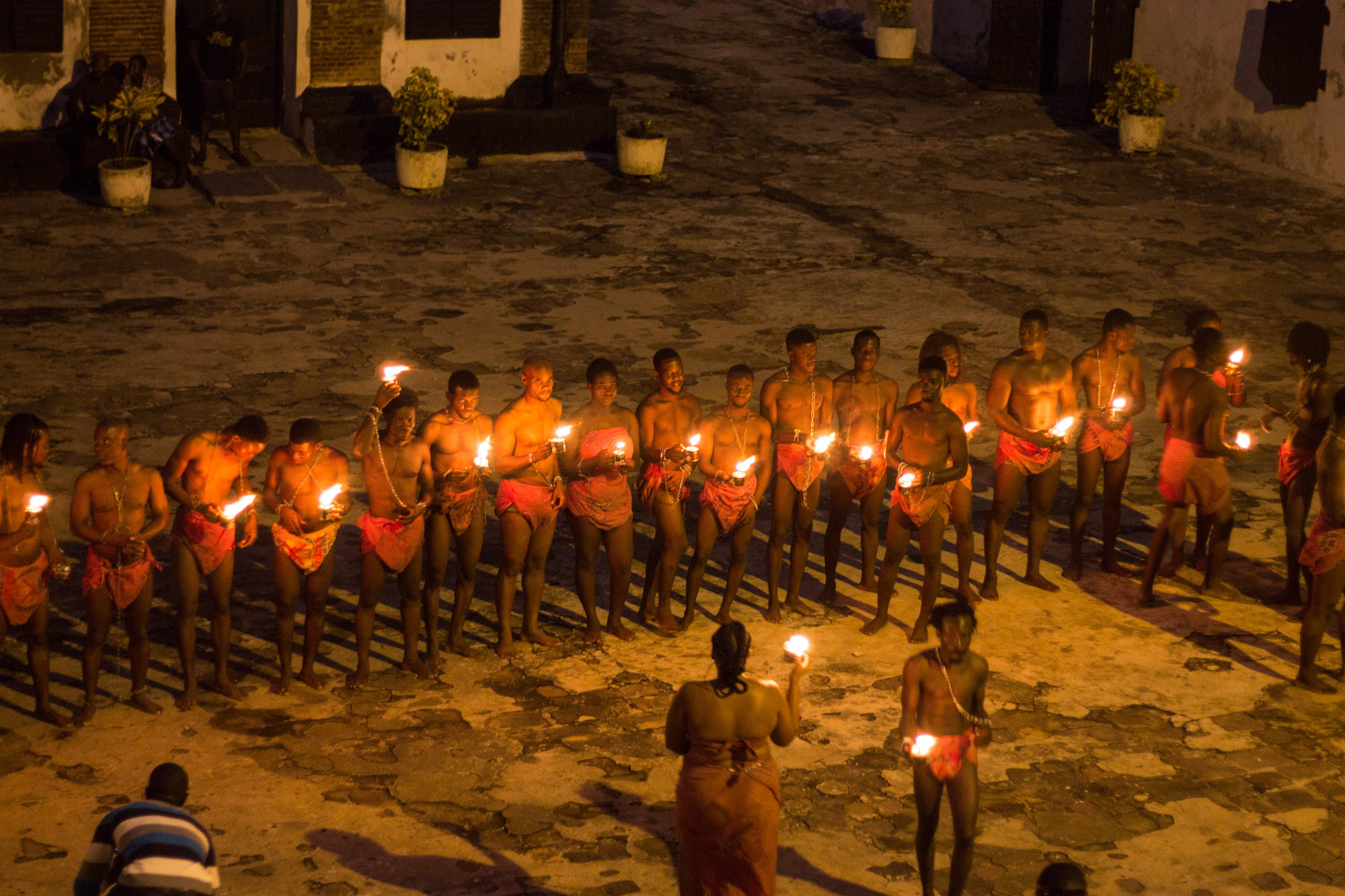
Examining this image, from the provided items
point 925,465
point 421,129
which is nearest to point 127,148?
point 421,129

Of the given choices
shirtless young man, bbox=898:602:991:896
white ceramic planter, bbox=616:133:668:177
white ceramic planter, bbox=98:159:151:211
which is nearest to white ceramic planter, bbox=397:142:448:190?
white ceramic planter, bbox=616:133:668:177

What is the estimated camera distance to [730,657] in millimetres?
6457

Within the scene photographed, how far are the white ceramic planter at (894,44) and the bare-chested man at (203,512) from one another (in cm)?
1981

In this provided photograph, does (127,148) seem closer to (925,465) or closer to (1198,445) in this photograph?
(925,465)

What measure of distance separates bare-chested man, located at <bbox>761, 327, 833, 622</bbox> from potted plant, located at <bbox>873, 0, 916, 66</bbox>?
58.4 ft

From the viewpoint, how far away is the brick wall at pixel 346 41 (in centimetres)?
2053

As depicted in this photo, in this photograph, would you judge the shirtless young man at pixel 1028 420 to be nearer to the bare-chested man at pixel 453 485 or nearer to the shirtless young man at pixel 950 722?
the bare-chested man at pixel 453 485

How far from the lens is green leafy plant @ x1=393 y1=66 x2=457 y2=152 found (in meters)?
19.4

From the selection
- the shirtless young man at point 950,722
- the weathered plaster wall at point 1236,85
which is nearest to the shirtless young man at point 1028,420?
the shirtless young man at point 950,722

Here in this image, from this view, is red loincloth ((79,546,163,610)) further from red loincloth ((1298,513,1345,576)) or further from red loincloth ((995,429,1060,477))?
red loincloth ((1298,513,1345,576))

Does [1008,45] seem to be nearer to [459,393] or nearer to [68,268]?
[68,268]

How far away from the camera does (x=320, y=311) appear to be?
51.2ft

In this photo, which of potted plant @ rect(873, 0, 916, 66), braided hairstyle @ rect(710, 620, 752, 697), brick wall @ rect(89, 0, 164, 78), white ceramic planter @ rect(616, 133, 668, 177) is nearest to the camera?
braided hairstyle @ rect(710, 620, 752, 697)

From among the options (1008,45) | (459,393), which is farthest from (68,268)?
(1008,45)
